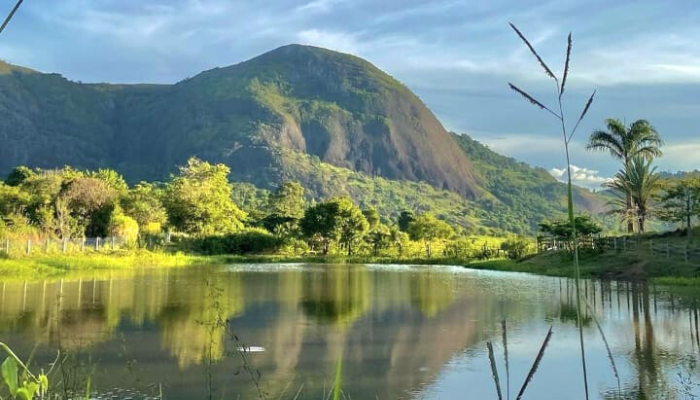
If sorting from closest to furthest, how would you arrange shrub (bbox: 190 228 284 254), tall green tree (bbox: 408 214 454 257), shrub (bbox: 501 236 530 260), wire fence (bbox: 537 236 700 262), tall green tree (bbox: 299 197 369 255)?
wire fence (bbox: 537 236 700 262)
shrub (bbox: 501 236 530 260)
shrub (bbox: 190 228 284 254)
tall green tree (bbox: 299 197 369 255)
tall green tree (bbox: 408 214 454 257)

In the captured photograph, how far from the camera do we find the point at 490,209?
14712cm

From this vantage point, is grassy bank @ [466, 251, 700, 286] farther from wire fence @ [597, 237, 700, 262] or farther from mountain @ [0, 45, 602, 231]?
mountain @ [0, 45, 602, 231]

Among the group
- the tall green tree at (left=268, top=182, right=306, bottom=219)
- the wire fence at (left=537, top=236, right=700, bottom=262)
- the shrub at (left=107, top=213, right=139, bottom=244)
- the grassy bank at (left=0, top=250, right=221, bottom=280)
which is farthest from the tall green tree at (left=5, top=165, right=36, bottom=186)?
the wire fence at (left=537, top=236, right=700, bottom=262)

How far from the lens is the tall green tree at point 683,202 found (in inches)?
949

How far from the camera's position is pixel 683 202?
25.8 meters

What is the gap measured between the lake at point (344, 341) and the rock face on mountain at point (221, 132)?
129826 millimetres

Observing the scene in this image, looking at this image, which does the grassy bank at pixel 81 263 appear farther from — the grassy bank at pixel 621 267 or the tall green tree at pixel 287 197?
the tall green tree at pixel 287 197

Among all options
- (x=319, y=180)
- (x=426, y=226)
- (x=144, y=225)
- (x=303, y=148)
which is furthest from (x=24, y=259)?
(x=303, y=148)

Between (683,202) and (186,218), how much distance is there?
1391 inches

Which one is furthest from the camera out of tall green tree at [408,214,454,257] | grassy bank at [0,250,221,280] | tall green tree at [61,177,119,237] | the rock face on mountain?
the rock face on mountain

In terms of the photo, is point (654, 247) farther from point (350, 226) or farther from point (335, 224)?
point (350, 226)

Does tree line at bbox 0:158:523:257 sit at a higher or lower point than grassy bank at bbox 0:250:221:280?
higher

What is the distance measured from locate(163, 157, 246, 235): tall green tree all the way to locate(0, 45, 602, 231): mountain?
263ft

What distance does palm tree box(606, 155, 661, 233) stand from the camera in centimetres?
2823
